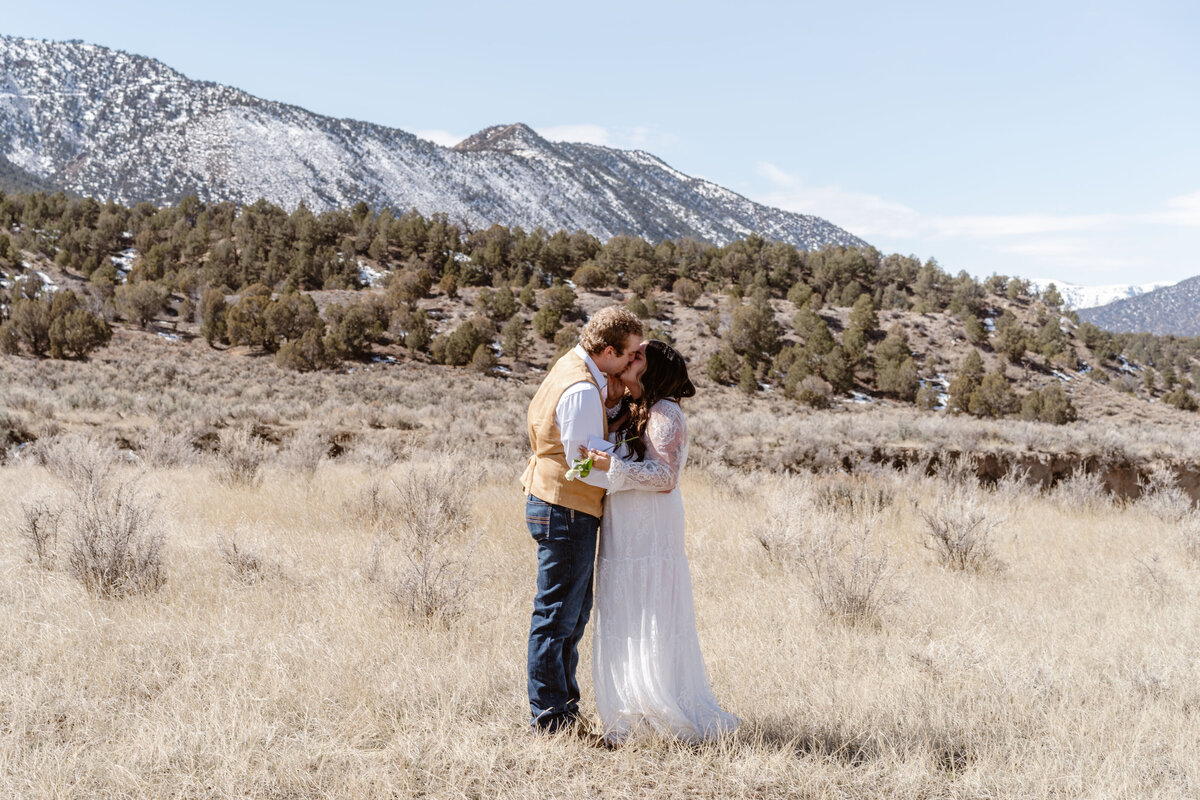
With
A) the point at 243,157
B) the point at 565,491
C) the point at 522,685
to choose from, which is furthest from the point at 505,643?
the point at 243,157

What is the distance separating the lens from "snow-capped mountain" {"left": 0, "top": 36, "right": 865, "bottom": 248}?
10444 cm

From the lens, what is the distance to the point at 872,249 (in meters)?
59.2

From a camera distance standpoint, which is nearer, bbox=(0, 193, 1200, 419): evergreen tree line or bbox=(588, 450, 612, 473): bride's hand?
bbox=(588, 450, 612, 473): bride's hand

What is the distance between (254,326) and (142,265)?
14629mm

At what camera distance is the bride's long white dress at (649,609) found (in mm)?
2803

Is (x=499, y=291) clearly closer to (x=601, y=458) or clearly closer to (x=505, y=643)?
(x=505, y=643)

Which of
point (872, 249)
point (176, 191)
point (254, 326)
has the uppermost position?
point (176, 191)

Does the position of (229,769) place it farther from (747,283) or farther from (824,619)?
(747,283)

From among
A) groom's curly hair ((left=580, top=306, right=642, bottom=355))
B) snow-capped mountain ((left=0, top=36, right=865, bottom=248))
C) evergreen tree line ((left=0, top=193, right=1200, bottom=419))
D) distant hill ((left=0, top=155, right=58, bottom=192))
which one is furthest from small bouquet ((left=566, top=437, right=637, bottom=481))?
distant hill ((left=0, top=155, right=58, bottom=192))

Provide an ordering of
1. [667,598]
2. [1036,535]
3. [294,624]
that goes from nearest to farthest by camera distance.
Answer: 1. [667,598]
2. [294,624]
3. [1036,535]

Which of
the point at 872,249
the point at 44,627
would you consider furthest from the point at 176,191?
the point at 44,627

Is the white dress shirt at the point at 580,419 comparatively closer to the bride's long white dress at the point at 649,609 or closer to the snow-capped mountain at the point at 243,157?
the bride's long white dress at the point at 649,609

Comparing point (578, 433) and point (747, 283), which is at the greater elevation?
point (747, 283)

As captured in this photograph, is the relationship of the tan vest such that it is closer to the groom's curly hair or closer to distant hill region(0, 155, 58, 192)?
the groom's curly hair
